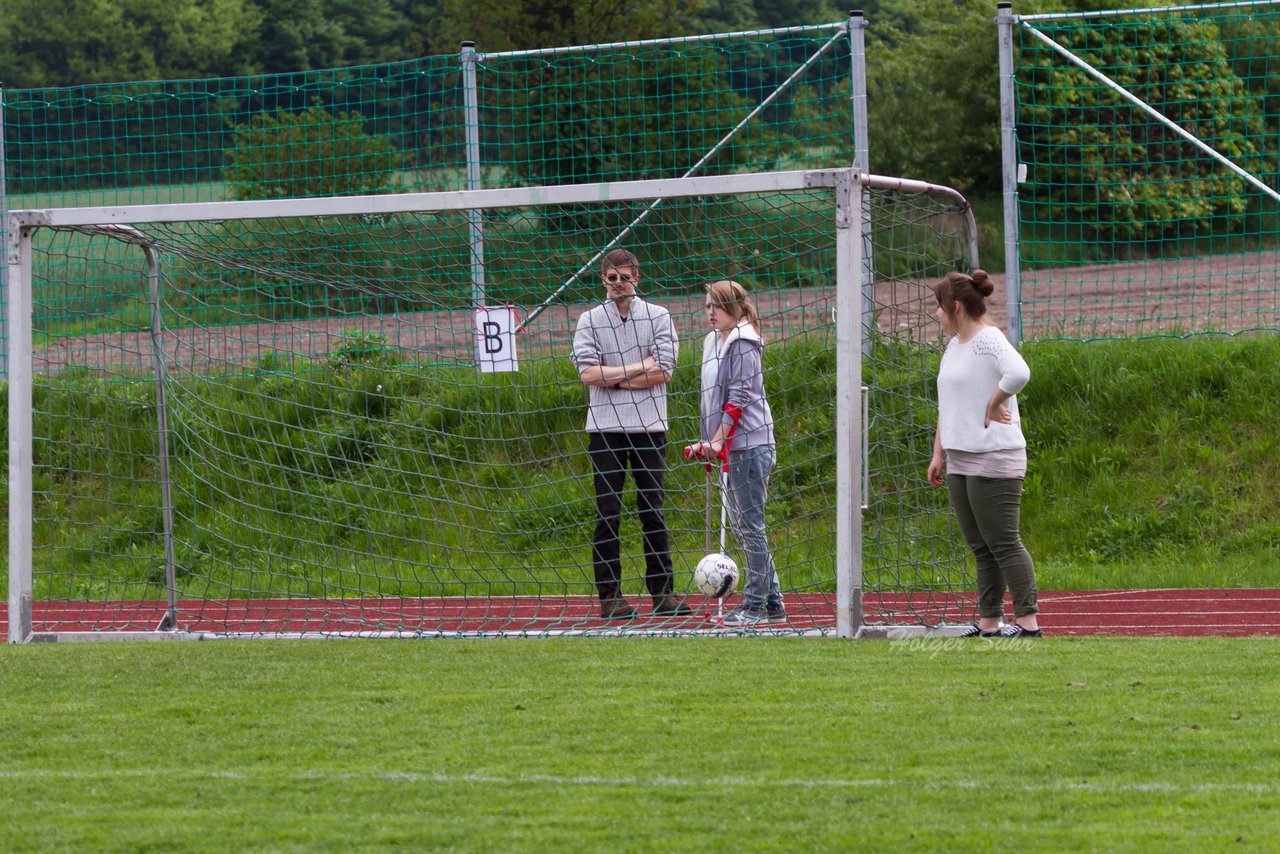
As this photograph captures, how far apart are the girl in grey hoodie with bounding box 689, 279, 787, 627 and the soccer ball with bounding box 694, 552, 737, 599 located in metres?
0.13

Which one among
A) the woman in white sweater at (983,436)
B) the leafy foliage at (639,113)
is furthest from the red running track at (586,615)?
the leafy foliage at (639,113)

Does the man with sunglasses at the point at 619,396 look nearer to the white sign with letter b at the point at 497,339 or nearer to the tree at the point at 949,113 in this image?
the white sign with letter b at the point at 497,339

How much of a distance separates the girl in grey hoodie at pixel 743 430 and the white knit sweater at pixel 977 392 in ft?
3.98

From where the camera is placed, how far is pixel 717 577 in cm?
779

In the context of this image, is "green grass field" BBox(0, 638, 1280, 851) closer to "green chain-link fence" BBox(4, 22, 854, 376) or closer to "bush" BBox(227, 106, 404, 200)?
"green chain-link fence" BBox(4, 22, 854, 376)

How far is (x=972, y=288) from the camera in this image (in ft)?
22.6

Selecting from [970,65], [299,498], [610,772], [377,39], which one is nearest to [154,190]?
[299,498]

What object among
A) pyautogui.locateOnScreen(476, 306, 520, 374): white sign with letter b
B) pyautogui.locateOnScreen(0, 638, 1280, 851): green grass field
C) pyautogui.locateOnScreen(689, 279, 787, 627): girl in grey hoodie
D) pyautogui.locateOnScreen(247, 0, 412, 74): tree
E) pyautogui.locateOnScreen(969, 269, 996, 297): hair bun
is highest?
pyautogui.locateOnScreen(247, 0, 412, 74): tree

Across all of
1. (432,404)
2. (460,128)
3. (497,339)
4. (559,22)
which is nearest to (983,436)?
(497,339)

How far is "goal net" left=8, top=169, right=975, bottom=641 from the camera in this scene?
305 inches

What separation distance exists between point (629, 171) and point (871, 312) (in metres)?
4.34

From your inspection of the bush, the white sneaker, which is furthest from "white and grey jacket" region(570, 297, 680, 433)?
the bush

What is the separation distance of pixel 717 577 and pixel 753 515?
39 centimetres

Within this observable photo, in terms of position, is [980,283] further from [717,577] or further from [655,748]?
[655,748]
